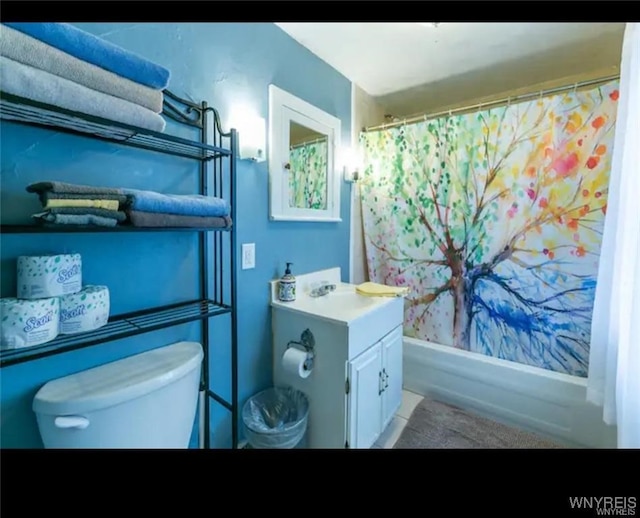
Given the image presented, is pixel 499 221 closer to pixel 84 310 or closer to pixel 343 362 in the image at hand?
pixel 343 362

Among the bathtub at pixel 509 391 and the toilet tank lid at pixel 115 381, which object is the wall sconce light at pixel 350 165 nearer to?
the bathtub at pixel 509 391

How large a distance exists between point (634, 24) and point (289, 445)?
2077mm

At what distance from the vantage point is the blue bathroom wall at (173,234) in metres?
0.72

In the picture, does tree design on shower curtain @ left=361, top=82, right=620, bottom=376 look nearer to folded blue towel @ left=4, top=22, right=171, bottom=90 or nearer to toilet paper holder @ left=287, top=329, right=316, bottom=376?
toilet paper holder @ left=287, top=329, right=316, bottom=376

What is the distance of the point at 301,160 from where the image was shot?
153 cm

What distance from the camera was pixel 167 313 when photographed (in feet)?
3.11

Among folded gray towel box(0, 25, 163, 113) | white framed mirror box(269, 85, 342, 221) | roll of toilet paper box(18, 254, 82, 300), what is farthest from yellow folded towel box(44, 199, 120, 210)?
white framed mirror box(269, 85, 342, 221)

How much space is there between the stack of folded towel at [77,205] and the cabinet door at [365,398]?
95 centimetres

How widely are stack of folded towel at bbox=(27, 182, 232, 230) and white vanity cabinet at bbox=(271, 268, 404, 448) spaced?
584 millimetres

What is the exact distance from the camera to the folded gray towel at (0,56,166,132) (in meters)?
0.55

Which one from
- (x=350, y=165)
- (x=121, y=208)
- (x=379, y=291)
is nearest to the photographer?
(x=121, y=208)

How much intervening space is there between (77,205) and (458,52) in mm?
1850

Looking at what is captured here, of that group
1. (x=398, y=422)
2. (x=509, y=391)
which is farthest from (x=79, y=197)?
(x=509, y=391)
